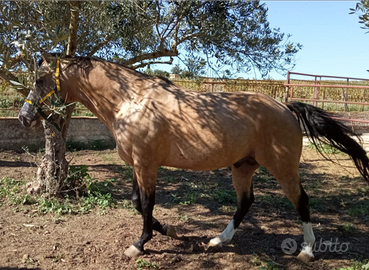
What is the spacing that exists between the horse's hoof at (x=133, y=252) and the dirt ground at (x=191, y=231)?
6cm

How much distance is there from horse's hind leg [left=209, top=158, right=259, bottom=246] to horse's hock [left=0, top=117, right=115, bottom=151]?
222 inches

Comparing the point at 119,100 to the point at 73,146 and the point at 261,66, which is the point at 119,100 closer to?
the point at 261,66

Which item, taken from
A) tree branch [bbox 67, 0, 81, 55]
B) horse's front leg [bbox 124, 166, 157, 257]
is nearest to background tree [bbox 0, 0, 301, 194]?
tree branch [bbox 67, 0, 81, 55]

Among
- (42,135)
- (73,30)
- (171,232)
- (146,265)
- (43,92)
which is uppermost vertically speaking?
(73,30)

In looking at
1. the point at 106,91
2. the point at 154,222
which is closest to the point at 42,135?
the point at 106,91

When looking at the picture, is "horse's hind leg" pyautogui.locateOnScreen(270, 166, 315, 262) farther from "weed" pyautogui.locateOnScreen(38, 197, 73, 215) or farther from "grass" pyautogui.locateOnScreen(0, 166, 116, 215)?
"weed" pyautogui.locateOnScreen(38, 197, 73, 215)

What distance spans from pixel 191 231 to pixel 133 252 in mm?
978

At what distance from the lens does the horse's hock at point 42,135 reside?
815 centimetres

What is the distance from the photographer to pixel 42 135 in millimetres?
8641

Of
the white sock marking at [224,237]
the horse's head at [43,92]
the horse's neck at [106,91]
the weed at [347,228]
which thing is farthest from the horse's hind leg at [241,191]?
the horse's head at [43,92]

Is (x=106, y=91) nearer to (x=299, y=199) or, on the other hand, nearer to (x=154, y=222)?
(x=154, y=222)

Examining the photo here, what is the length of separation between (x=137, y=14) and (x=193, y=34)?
104 cm

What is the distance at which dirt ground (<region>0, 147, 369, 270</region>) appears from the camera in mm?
3297

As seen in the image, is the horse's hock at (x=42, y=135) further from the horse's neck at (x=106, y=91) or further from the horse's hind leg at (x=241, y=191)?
the horse's hind leg at (x=241, y=191)
